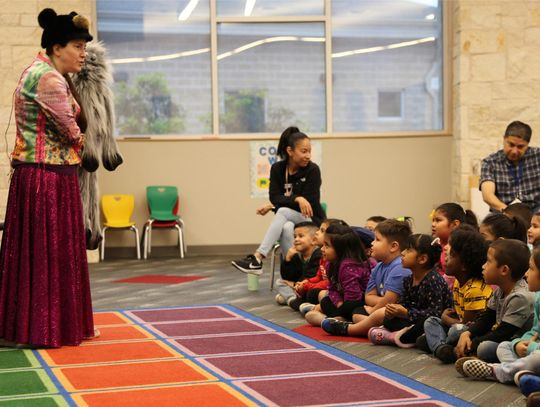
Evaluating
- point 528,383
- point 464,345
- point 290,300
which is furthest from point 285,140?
point 528,383

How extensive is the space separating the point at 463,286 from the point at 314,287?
5.70 ft

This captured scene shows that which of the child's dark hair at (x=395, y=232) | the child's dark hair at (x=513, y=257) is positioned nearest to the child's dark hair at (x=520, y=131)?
the child's dark hair at (x=395, y=232)

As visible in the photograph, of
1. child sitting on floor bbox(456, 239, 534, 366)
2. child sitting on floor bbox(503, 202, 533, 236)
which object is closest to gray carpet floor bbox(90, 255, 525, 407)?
child sitting on floor bbox(456, 239, 534, 366)

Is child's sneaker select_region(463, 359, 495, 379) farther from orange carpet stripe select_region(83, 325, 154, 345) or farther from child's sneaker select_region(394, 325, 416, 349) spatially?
orange carpet stripe select_region(83, 325, 154, 345)

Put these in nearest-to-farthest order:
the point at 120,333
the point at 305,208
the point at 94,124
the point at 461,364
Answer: the point at 461,364 → the point at 94,124 → the point at 120,333 → the point at 305,208

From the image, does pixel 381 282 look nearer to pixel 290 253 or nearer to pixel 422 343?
pixel 422 343

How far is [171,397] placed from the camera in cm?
388

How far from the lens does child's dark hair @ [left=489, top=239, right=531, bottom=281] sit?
14.0 ft

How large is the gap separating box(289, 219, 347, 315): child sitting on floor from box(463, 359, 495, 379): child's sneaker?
1.99 metres

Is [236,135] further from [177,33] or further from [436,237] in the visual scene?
[436,237]

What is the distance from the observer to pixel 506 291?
428 centimetres

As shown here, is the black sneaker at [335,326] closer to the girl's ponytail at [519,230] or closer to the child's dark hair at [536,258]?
the girl's ponytail at [519,230]

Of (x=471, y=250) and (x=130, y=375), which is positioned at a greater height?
(x=471, y=250)

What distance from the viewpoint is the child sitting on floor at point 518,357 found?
12.6ft
